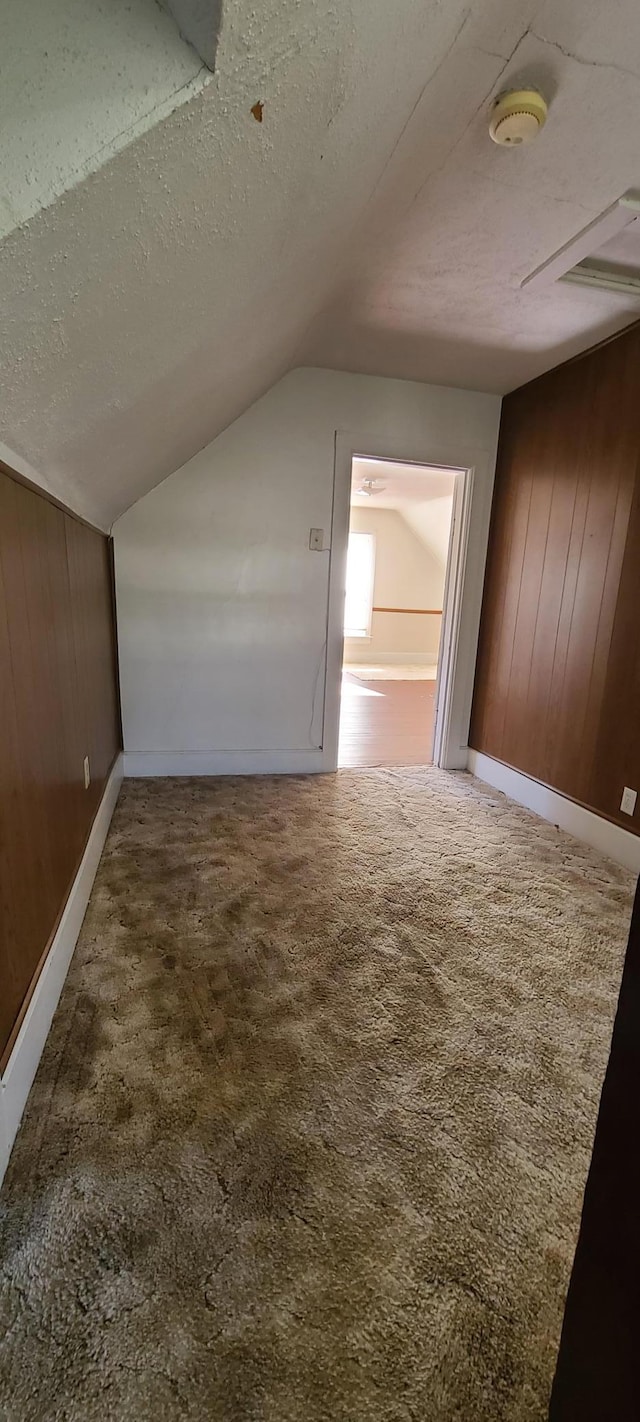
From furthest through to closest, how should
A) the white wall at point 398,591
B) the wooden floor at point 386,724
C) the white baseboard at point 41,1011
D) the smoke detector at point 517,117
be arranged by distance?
1. the white wall at point 398,591
2. the wooden floor at point 386,724
3. the smoke detector at point 517,117
4. the white baseboard at point 41,1011

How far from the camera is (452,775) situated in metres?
3.34

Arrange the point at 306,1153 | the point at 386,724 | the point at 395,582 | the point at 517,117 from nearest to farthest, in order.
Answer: the point at 306,1153 < the point at 517,117 < the point at 386,724 < the point at 395,582

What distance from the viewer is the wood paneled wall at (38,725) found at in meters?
1.09

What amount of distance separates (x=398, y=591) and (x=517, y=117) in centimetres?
662

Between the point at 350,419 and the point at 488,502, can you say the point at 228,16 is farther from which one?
the point at 488,502

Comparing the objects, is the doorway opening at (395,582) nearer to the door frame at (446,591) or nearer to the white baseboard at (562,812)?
the door frame at (446,591)

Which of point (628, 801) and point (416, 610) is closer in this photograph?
point (628, 801)

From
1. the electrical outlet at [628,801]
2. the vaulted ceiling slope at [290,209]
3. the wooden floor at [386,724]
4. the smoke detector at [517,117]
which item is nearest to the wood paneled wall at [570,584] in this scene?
the electrical outlet at [628,801]

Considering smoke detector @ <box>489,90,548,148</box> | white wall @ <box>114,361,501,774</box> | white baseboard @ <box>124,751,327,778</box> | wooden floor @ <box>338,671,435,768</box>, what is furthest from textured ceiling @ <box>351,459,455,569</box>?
smoke detector @ <box>489,90,548,148</box>

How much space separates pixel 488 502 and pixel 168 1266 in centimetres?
332

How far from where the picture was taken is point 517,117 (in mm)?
1213

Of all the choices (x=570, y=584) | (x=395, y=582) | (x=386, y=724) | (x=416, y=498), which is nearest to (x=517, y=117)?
(x=570, y=584)

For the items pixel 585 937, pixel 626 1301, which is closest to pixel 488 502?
pixel 585 937

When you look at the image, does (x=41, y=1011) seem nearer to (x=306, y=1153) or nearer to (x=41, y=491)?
(x=306, y=1153)
